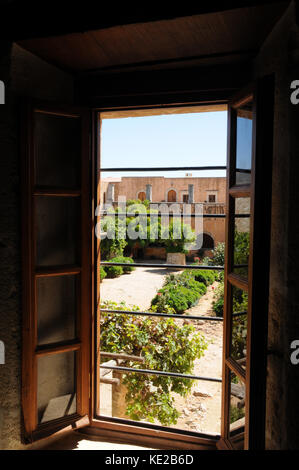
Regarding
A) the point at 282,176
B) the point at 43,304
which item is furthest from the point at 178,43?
the point at 43,304

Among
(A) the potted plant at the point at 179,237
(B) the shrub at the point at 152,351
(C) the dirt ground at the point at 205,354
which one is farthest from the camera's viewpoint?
(A) the potted plant at the point at 179,237

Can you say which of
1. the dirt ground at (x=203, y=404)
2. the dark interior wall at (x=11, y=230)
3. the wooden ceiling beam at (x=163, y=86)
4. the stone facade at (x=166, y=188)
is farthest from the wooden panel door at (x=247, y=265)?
the stone facade at (x=166, y=188)

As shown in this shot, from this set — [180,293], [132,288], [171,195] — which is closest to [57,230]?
[180,293]

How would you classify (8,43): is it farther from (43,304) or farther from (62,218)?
(43,304)

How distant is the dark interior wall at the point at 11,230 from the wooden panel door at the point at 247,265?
38.1 inches

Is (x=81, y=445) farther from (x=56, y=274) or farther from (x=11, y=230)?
(x=11, y=230)

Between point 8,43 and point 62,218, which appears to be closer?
point 8,43

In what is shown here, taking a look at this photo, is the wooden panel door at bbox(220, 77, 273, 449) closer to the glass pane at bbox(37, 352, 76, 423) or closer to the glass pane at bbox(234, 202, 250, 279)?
the glass pane at bbox(234, 202, 250, 279)

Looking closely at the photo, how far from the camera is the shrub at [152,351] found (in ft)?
11.9

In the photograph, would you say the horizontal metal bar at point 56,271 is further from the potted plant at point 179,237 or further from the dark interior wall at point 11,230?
the potted plant at point 179,237

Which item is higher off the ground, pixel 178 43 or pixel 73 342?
pixel 178 43

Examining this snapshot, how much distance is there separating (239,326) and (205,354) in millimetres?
6881
